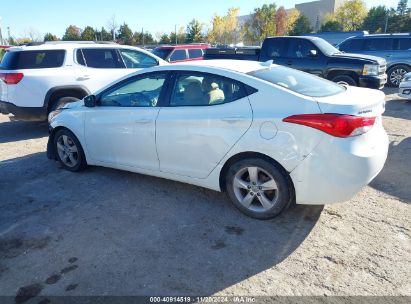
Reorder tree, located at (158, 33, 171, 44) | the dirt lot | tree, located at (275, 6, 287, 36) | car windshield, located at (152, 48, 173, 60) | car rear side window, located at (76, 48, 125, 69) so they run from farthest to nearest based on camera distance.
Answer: tree, located at (158, 33, 171, 44) → tree, located at (275, 6, 287, 36) → car windshield, located at (152, 48, 173, 60) → car rear side window, located at (76, 48, 125, 69) → the dirt lot

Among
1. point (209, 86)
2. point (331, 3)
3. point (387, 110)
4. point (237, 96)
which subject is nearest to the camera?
point (237, 96)

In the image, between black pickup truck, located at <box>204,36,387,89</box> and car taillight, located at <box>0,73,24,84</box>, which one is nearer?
car taillight, located at <box>0,73,24,84</box>

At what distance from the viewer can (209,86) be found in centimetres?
374

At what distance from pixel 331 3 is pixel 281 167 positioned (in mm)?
77061

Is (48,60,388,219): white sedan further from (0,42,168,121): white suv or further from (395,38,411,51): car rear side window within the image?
(395,38,411,51): car rear side window

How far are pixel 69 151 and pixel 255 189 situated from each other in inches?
→ 116

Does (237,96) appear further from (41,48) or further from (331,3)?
(331,3)

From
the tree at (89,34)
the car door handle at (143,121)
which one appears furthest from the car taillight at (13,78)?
the tree at (89,34)

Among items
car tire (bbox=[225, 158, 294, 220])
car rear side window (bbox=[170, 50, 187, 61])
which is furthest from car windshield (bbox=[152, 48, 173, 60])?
car tire (bbox=[225, 158, 294, 220])

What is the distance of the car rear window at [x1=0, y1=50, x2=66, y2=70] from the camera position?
6.87 m

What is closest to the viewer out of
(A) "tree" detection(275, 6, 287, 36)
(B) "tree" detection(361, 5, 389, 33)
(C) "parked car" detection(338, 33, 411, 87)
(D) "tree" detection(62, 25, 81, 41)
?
(C) "parked car" detection(338, 33, 411, 87)

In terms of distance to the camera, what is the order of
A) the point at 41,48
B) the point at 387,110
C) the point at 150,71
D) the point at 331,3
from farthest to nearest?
the point at 331,3 < the point at 387,110 < the point at 41,48 < the point at 150,71

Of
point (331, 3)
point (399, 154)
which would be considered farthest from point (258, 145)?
point (331, 3)

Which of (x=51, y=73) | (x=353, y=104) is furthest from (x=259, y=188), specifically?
(x=51, y=73)
